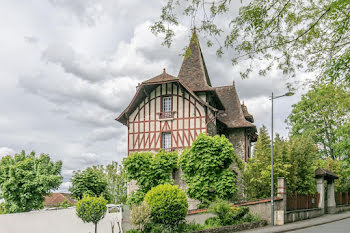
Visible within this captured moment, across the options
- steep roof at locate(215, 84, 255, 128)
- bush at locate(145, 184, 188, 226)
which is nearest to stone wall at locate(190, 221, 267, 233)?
bush at locate(145, 184, 188, 226)

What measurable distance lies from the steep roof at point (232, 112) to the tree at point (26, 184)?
1412cm

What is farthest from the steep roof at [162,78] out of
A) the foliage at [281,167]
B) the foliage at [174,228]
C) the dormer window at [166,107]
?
the foliage at [174,228]

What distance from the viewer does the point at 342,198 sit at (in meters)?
35.2

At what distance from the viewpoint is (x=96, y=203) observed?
67.6 ft

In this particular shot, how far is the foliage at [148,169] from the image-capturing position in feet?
92.1

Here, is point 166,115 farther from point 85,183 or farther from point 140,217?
point 140,217

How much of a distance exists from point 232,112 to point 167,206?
56.2ft

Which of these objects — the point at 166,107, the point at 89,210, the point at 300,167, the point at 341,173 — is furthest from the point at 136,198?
the point at 341,173

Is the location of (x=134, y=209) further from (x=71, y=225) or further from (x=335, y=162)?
(x=335, y=162)

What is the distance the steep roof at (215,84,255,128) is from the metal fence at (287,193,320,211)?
728cm

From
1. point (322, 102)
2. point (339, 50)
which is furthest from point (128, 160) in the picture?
point (339, 50)

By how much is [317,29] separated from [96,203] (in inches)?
571

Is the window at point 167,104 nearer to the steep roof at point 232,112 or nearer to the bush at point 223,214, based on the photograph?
the steep roof at point 232,112

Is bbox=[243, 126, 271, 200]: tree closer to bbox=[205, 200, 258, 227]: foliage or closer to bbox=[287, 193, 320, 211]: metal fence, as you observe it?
bbox=[287, 193, 320, 211]: metal fence
